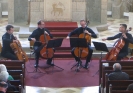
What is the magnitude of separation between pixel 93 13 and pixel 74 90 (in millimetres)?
7654

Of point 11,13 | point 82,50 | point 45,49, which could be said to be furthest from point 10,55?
point 11,13

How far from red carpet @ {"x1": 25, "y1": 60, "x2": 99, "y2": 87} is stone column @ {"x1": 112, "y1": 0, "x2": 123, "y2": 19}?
7599mm

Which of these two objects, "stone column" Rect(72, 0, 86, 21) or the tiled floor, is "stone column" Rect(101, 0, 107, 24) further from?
the tiled floor

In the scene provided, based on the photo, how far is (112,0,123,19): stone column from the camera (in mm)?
18297

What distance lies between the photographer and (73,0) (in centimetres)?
1476

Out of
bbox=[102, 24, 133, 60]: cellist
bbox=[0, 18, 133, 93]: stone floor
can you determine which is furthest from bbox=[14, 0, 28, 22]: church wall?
bbox=[102, 24, 133, 60]: cellist

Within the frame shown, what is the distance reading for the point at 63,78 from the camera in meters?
10.2

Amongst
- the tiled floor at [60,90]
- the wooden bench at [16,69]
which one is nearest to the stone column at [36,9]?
the tiled floor at [60,90]

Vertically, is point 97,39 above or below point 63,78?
above

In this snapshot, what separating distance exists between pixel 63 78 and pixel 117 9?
352 inches

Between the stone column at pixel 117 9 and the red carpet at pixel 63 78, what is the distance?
299 inches

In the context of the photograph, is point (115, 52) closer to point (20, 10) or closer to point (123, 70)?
point (123, 70)

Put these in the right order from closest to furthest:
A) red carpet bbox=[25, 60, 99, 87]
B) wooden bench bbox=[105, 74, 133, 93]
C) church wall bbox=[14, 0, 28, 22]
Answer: wooden bench bbox=[105, 74, 133, 93] < red carpet bbox=[25, 60, 99, 87] < church wall bbox=[14, 0, 28, 22]

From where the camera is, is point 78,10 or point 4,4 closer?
point 78,10
